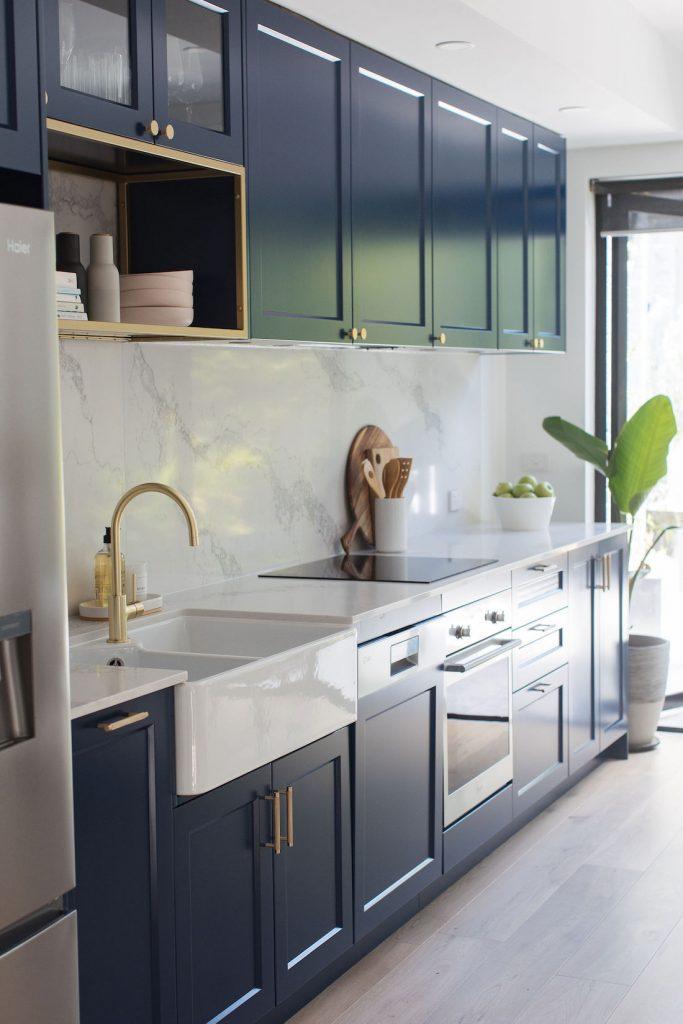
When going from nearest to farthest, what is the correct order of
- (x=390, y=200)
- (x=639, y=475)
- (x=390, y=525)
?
(x=390, y=200)
(x=390, y=525)
(x=639, y=475)

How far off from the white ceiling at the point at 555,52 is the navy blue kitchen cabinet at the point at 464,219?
0.10 m

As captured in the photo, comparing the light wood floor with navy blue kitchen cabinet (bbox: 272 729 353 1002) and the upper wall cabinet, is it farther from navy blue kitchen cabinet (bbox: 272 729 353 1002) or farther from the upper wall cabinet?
the upper wall cabinet

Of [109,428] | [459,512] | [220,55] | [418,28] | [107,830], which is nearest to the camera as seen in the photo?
[107,830]

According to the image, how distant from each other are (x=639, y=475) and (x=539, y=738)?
137 cm

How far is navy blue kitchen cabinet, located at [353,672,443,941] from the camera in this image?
3166 mm

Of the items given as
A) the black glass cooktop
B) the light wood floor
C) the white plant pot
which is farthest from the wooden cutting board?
the white plant pot

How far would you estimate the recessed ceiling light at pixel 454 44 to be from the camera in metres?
3.76

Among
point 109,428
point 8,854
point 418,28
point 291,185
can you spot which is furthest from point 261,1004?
point 418,28

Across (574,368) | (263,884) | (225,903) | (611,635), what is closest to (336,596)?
(263,884)

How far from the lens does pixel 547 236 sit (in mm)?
5238

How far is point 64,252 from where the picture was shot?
2.84 metres

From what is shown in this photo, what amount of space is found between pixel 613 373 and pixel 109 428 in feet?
10.7

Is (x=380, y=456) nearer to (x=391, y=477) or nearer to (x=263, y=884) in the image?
(x=391, y=477)

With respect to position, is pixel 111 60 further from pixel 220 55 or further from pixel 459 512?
pixel 459 512
